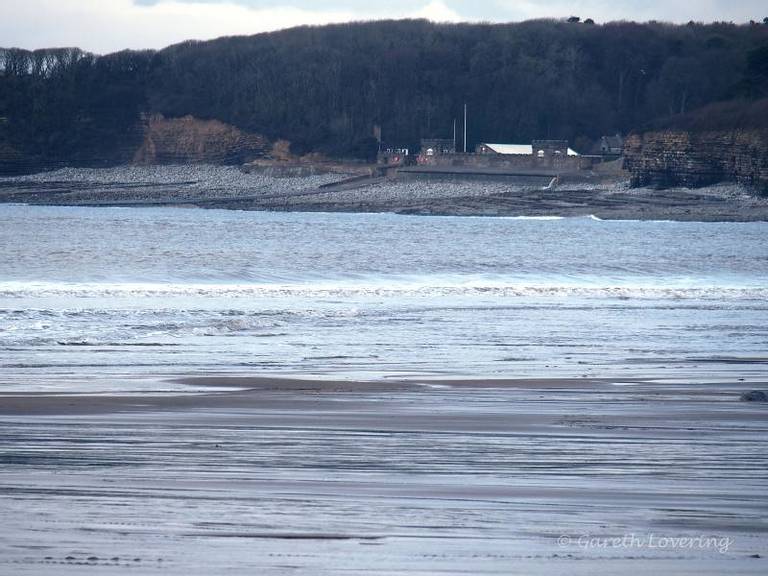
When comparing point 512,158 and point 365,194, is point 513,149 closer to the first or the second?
point 512,158

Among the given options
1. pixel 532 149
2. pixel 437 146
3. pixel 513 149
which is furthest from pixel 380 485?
pixel 437 146

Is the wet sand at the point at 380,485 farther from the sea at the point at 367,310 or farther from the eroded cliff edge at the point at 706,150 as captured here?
the eroded cliff edge at the point at 706,150

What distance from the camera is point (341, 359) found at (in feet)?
30.8

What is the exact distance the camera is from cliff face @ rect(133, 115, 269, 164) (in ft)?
303

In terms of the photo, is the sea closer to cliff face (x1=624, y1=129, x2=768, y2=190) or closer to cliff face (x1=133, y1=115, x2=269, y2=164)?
cliff face (x1=624, y1=129, x2=768, y2=190)

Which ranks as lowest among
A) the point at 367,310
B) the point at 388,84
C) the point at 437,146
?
the point at 367,310

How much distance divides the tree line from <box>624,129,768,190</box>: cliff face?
24.7 meters

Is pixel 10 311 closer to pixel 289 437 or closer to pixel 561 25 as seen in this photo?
pixel 289 437

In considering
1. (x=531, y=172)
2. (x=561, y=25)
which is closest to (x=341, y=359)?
(x=531, y=172)

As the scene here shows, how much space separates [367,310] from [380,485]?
9067 mm

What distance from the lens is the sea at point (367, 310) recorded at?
8984 millimetres

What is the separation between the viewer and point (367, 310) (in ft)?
45.5

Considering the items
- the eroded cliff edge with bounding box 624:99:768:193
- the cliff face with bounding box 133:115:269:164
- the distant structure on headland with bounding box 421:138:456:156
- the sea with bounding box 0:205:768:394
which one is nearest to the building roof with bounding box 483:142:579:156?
the distant structure on headland with bounding box 421:138:456:156

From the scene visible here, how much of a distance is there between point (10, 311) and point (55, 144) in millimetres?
87064
